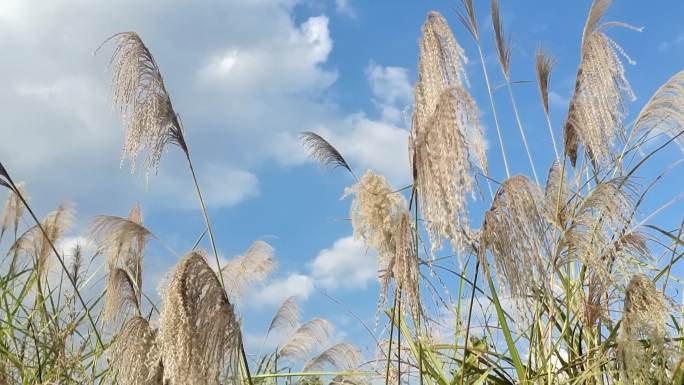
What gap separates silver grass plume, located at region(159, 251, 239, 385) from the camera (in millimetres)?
2633

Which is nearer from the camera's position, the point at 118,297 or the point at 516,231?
the point at 516,231

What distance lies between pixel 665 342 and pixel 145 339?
2.02 metres

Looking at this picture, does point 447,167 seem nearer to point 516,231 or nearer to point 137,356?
point 516,231

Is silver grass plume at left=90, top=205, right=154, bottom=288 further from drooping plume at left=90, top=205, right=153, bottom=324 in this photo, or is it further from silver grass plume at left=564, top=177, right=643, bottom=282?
silver grass plume at left=564, top=177, right=643, bottom=282

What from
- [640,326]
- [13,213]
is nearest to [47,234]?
[13,213]

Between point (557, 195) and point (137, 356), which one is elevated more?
point (557, 195)

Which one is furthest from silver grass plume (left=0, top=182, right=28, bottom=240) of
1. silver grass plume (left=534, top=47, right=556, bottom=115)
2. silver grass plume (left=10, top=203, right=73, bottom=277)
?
silver grass plume (left=534, top=47, right=556, bottom=115)

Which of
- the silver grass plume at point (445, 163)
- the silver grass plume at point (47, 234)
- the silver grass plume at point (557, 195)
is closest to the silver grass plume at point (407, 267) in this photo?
the silver grass plume at point (445, 163)

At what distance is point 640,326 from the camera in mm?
2947

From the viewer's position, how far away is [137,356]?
9.60 ft

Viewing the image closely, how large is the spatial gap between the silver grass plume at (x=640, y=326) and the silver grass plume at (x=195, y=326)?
1429mm

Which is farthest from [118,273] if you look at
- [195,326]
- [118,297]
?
[195,326]

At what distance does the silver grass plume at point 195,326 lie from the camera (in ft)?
8.64

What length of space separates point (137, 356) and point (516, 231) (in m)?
1.45
